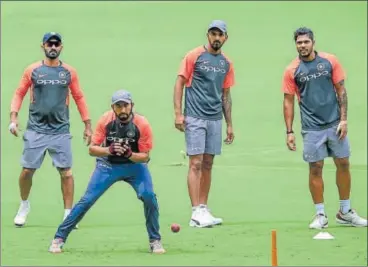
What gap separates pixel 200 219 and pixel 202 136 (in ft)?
2.54

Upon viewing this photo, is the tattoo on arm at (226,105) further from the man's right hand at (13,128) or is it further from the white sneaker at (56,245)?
the white sneaker at (56,245)

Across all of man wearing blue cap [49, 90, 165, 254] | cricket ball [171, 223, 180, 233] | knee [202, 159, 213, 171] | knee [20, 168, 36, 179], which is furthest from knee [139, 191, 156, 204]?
knee [20, 168, 36, 179]

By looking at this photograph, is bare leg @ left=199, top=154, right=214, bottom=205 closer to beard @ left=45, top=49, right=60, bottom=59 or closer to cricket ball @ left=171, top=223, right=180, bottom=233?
cricket ball @ left=171, top=223, right=180, bottom=233

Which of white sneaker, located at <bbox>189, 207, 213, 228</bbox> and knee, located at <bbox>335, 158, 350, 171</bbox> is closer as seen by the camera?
white sneaker, located at <bbox>189, 207, 213, 228</bbox>

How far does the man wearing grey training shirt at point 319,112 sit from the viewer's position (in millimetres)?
11297

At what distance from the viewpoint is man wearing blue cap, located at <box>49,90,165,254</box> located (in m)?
10.0

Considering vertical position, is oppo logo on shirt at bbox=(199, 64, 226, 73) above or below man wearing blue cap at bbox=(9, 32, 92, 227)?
above

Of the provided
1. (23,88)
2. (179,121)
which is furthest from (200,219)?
(23,88)

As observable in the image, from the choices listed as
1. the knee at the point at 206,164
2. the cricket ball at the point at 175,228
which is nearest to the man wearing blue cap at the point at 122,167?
the cricket ball at the point at 175,228

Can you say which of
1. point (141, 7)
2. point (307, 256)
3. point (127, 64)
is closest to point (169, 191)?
point (307, 256)

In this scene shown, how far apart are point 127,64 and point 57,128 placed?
23.2 feet

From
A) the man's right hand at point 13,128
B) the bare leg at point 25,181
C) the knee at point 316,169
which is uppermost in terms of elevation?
the man's right hand at point 13,128

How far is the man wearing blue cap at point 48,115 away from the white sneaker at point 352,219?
243cm

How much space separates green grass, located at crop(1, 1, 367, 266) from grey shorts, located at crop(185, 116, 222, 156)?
70 centimetres
